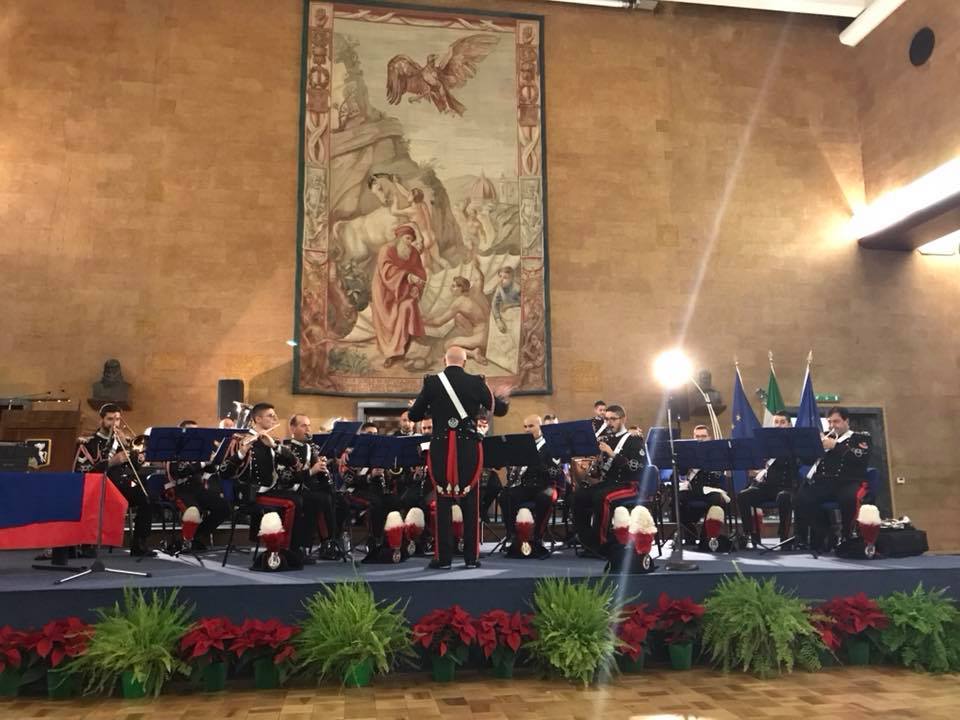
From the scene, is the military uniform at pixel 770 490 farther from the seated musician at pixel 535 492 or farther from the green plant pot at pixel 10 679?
the green plant pot at pixel 10 679

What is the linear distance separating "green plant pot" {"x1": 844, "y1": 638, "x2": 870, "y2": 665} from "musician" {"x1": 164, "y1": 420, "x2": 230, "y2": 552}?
582cm

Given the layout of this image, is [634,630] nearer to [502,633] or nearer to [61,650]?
[502,633]

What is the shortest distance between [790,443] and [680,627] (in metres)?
3.16

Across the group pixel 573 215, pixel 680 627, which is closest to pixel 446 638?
pixel 680 627

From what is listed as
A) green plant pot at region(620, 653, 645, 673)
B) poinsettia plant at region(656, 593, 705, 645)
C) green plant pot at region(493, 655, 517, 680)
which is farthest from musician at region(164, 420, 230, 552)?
poinsettia plant at region(656, 593, 705, 645)

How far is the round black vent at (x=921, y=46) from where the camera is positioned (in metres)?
13.8

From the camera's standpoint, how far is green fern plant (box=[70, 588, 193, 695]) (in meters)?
4.45

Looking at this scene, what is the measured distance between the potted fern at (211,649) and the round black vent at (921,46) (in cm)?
1486

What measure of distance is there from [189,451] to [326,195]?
7.08m

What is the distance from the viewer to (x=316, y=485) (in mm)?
7094

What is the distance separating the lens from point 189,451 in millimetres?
6914

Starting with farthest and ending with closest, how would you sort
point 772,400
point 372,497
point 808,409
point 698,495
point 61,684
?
point 772,400 < point 808,409 < point 698,495 < point 372,497 < point 61,684

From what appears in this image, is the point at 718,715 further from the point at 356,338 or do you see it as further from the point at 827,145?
the point at 827,145

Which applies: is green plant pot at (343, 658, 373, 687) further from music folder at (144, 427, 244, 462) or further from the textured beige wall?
the textured beige wall
